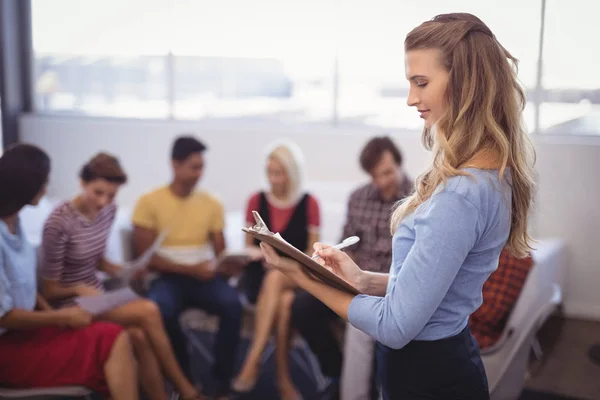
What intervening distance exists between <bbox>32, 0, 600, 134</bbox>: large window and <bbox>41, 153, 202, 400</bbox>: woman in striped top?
96.7 inches

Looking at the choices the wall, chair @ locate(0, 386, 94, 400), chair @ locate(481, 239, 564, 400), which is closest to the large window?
the wall

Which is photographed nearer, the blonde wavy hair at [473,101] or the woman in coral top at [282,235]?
the blonde wavy hair at [473,101]

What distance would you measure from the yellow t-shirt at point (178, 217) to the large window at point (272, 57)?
1870 millimetres

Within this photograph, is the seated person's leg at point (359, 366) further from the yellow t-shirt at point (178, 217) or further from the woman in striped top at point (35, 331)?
the yellow t-shirt at point (178, 217)

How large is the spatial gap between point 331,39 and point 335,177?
1027 mm

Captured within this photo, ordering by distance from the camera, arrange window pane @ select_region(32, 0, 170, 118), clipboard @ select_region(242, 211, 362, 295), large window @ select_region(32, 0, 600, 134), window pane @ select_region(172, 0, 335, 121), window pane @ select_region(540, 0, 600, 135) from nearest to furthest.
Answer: clipboard @ select_region(242, 211, 362, 295)
window pane @ select_region(540, 0, 600, 135)
large window @ select_region(32, 0, 600, 134)
window pane @ select_region(172, 0, 335, 121)
window pane @ select_region(32, 0, 170, 118)

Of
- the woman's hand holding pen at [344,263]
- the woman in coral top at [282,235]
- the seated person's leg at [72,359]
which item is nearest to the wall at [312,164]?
the woman in coral top at [282,235]

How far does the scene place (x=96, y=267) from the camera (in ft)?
10.4

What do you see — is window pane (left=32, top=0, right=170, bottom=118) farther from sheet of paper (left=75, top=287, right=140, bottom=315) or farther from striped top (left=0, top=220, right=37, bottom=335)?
striped top (left=0, top=220, right=37, bottom=335)

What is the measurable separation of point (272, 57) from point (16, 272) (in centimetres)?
339

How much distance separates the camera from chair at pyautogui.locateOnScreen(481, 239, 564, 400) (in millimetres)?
2580

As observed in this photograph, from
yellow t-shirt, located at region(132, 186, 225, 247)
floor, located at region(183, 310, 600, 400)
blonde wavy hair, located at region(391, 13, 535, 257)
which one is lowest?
Result: floor, located at region(183, 310, 600, 400)

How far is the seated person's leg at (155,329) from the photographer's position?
2967 mm

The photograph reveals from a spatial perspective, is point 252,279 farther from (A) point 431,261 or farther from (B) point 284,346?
(A) point 431,261
